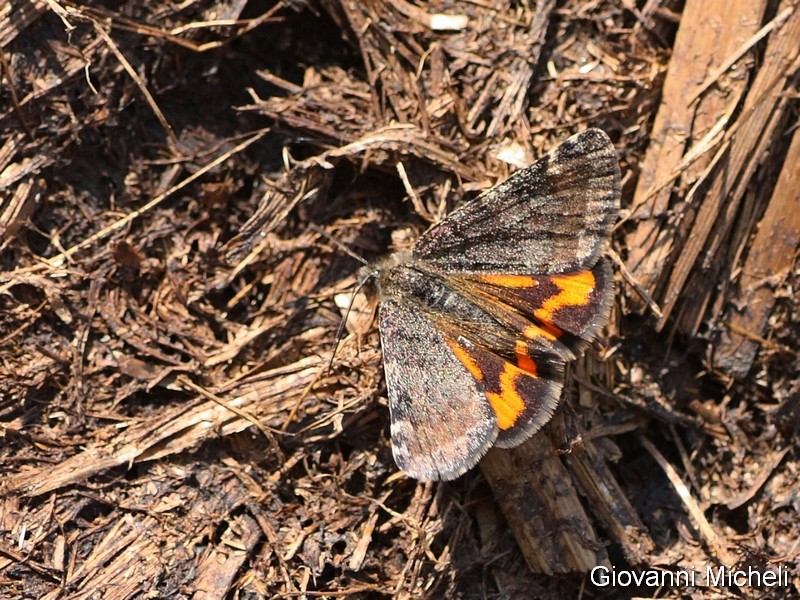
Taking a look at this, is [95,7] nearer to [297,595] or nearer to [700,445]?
[297,595]

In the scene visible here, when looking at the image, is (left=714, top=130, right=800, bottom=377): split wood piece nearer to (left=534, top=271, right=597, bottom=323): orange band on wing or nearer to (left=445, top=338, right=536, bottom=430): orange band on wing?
(left=534, top=271, right=597, bottom=323): orange band on wing

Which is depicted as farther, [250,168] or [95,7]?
[250,168]

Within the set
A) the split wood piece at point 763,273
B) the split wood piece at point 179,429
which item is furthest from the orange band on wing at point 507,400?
the split wood piece at point 763,273

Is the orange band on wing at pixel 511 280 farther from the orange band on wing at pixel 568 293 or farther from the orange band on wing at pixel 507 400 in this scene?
the orange band on wing at pixel 507 400

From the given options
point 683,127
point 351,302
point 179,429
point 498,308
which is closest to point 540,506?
point 498,308

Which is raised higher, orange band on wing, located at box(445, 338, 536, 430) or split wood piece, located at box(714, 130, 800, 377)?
orange band on wing, located at box(445, 338, 536, 430)

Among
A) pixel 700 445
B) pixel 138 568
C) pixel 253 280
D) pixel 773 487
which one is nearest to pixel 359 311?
pixel 253 280

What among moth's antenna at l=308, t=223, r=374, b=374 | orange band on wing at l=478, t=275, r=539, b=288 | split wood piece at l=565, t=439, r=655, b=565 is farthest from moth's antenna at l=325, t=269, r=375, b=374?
split wood piece at l=565, t=439, r=655, b=565
